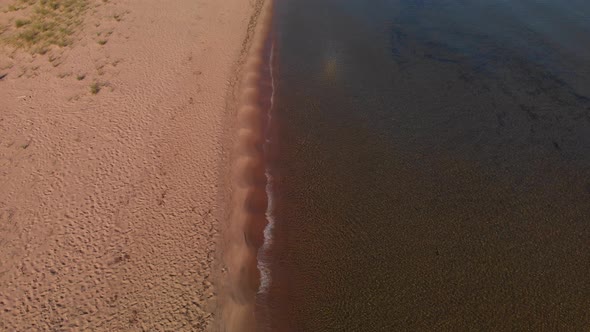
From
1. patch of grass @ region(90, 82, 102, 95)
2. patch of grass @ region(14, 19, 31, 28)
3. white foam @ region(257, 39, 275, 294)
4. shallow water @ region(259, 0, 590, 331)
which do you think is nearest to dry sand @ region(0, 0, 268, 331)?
patch of grass @ region(90, 82, 102, 95)

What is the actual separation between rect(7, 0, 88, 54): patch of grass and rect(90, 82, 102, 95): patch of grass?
4.94m

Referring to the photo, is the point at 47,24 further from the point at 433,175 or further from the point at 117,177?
the point at 433,175

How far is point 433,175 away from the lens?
13.7m

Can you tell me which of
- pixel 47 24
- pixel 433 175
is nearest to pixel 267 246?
pixel 433 175

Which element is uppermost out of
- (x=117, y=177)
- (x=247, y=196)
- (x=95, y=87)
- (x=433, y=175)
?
(x=95, y=87)

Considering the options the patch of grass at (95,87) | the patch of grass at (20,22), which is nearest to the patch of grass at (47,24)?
the patch of grass at (20,22)

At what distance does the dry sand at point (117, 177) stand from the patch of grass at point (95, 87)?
127mm

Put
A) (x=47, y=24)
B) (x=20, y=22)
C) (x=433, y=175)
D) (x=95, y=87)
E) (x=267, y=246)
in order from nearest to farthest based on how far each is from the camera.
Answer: (x=267, y=246)
(x=433, y=175)
(x=95, y=87)
(x=20, y=22)
(x=47, y=24)

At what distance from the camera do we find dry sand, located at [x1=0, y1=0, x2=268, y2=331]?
10.5m

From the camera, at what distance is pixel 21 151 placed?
14.8 metres

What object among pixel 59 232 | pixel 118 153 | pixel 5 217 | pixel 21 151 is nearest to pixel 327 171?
pixel 118 153

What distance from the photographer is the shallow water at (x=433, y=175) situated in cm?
1052

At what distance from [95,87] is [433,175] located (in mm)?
15401

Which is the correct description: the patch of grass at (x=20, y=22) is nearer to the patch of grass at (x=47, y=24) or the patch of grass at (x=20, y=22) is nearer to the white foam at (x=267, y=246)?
the patch of grass at (x=47, y=24)
